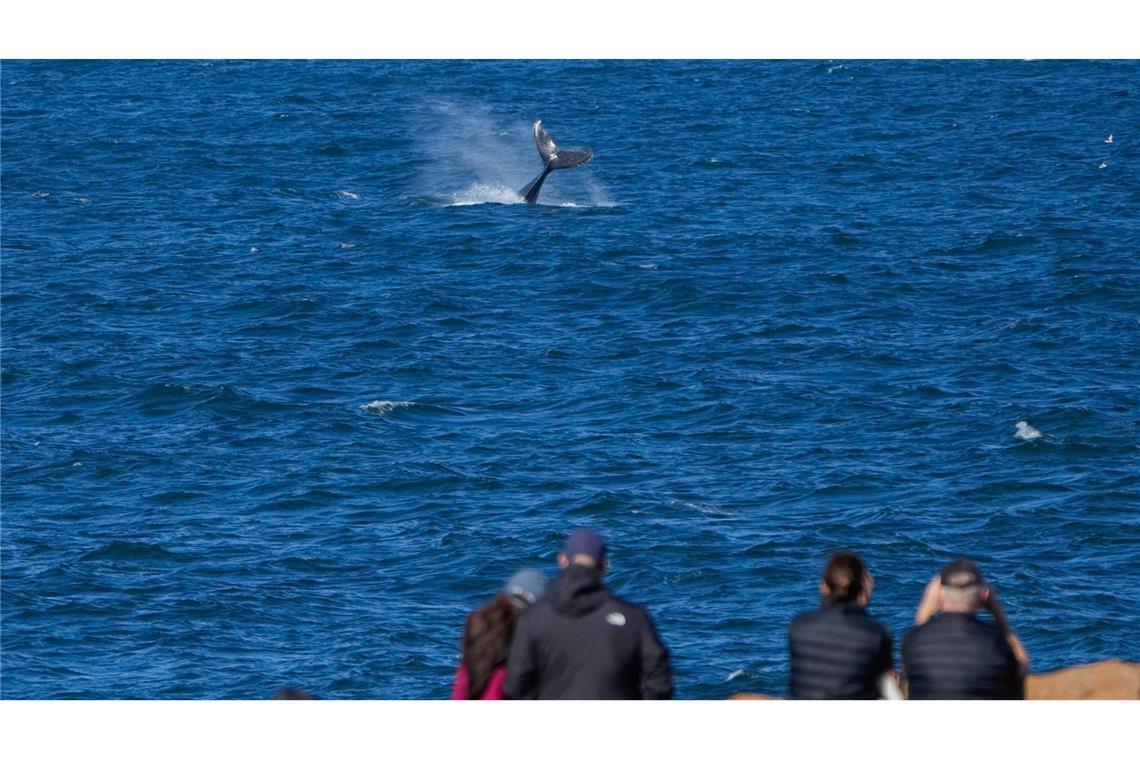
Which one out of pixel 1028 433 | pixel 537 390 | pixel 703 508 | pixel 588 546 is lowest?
pixel 588 546

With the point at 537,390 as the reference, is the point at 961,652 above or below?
below

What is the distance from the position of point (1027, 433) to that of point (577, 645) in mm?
37331

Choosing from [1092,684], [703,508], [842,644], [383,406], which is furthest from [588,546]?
[383,406]

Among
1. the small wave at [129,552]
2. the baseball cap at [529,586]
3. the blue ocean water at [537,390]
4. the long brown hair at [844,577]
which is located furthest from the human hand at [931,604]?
the small wave at [129,552]

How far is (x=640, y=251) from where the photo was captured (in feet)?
221

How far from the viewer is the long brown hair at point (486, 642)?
35.9 feet

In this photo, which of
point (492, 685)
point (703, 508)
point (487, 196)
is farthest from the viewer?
point (487, 196)

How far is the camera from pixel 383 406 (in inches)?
1966

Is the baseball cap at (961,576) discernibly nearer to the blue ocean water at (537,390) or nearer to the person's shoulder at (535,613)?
the person's shoulder at (535,613)

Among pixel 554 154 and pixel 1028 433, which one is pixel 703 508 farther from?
pixel 554 154

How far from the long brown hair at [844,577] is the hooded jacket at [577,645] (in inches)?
44.4

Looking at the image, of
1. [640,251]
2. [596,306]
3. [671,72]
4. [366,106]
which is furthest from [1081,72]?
[596,306]

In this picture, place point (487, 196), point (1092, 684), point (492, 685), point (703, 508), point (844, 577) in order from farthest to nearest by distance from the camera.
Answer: point (487, 196) < point (703, 508) < point (1092, 684) < point (492, 685) < point (844, 577)
